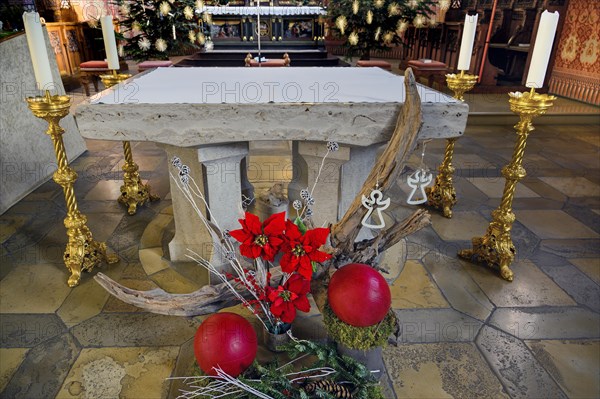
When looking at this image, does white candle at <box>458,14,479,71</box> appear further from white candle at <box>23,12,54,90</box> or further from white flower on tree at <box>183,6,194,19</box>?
white flower on tree at <box>183,6,194,19</box>

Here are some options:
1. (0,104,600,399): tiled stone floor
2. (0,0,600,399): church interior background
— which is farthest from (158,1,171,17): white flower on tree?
(0,104,600,399): tiled stone floor

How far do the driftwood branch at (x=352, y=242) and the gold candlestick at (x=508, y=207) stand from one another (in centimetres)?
87

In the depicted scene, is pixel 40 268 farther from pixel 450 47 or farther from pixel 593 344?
pixel 450 47

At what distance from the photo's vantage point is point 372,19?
22.1ft

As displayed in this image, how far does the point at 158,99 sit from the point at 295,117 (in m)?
0.61

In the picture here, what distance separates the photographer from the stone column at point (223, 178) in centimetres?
209

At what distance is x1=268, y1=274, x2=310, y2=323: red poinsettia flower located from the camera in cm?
129

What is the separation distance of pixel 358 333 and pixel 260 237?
449 millimetres

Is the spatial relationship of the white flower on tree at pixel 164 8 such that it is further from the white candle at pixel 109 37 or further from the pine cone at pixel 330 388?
the pine cone at pixel 330 388

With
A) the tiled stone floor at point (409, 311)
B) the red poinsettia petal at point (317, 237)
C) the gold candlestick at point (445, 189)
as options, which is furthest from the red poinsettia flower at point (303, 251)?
the gold candlestick at point (445, 189)

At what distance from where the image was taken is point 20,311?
2.09 metres

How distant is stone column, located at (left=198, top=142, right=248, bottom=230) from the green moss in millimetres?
954

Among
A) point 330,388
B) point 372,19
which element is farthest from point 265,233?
point 372,19

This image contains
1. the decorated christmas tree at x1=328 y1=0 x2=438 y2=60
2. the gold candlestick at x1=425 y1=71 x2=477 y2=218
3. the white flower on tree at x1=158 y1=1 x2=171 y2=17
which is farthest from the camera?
the decorated christmas tree at x1=328 y1=0 x2=438 y2=60
